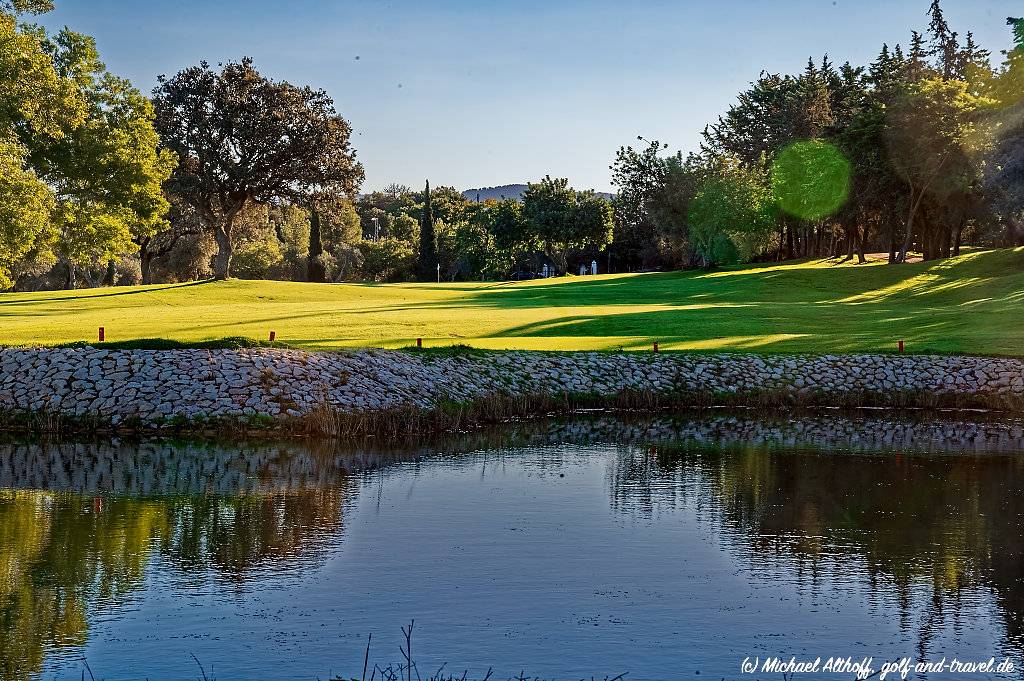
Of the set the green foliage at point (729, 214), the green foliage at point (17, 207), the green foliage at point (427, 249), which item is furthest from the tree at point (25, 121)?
the green foliage at point (427, 249)

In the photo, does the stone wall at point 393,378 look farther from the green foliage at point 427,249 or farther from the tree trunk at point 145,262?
the green foliage at point 427,249

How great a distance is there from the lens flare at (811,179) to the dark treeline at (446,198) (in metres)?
0.18

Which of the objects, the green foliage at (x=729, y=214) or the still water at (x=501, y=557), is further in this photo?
the green foliage at (x=729, y=214)

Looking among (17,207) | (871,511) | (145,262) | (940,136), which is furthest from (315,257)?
(871,511)

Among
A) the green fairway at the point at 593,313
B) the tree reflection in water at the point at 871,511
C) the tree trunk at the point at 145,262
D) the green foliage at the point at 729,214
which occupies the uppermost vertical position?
the green foliage at the point at 729,214

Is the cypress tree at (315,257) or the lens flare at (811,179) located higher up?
the lens flare at (811,179)

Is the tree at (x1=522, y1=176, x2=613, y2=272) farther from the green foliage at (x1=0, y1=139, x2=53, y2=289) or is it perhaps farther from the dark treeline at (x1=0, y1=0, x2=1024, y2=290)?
the green foliage at (x1=0, y1=139, x2=53, y2=289)

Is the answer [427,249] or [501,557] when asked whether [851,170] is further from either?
[501,557]

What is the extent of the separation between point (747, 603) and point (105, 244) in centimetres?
3404

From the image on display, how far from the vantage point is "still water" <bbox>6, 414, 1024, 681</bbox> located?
11.1 metres

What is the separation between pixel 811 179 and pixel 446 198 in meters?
60.9

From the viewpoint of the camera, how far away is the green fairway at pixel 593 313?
34.2 m

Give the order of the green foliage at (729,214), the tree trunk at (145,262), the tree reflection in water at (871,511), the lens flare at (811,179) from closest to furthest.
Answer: the tree reflection in water at (871,511), the lens flare at (811,179), the tree trunk at (145,262), the green foliage at (729,214)

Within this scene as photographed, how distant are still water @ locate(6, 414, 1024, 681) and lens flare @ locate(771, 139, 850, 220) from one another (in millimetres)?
51352
